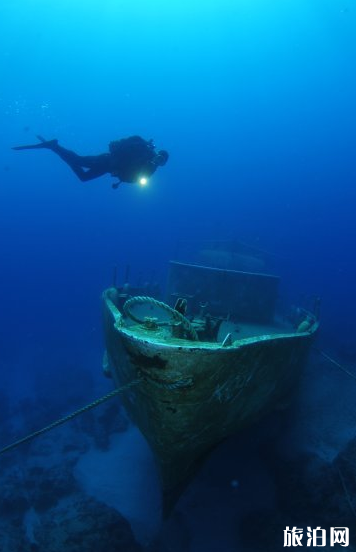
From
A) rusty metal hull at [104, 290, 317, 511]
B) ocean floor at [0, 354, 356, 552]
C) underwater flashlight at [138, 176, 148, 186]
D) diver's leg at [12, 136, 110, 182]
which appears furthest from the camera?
underwater flashlight at [138, 176, 148, 186]

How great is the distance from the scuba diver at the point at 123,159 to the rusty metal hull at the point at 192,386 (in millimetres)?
4271

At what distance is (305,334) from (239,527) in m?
4.03

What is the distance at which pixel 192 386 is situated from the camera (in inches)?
155

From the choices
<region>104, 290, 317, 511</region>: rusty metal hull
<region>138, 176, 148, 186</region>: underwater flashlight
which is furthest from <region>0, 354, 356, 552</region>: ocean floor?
<region>138, 176, 148, 186</region>: underwater flashlight

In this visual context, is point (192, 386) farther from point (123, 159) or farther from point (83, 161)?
point (83, 161)

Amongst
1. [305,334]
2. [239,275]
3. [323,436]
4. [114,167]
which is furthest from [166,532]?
[114,167]

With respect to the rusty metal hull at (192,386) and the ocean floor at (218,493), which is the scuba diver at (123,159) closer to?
the rusty metal hull at (192,386)

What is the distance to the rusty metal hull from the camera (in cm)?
368

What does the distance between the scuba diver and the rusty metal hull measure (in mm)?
4271

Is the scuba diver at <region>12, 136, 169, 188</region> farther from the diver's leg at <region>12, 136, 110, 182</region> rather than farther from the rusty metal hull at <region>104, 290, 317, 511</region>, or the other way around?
the rusty metal hull at <region>104, 290, 317, 511</region>

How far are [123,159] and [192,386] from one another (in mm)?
6578

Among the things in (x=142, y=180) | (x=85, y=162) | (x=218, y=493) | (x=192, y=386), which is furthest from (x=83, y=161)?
(x=218, y=493)

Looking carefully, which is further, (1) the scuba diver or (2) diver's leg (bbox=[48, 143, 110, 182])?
(2) diver's leg (bbox=[48, 143, 110, 182])

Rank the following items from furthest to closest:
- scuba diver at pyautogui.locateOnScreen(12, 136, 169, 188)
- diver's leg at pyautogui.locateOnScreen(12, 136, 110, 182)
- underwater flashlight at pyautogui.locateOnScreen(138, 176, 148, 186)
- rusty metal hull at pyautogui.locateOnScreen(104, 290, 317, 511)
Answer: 1. underwater flashlight at pyautogui.locateOnScreen(138, 176, 148, 186)
2. diver's leg at pyautogui.locateOnScreen(12, 136, 110, 182)
3. scuba diver at pyautogui.locateOnScreen(12, 136, 169, 188)
4. rusty metal hull at pyautogui.locateOnScreen(104, 290, 317, 511)
